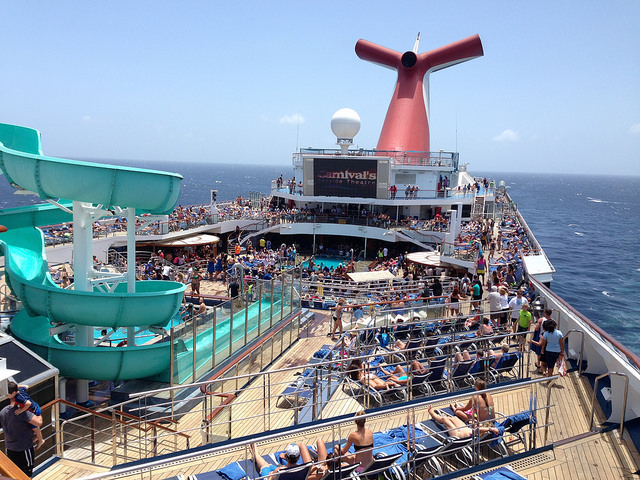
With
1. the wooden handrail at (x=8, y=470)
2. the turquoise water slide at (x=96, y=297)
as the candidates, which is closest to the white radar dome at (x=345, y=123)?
the turquoise water slide at (x=96, y=297)

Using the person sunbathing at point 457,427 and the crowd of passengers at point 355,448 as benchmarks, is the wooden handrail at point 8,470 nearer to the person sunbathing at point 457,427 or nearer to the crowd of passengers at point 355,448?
the crowd of passengers at point 355,448

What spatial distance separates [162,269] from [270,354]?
9337 millimetres

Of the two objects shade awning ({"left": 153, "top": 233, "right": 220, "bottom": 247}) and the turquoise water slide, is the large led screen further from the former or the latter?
the turquoise water slide

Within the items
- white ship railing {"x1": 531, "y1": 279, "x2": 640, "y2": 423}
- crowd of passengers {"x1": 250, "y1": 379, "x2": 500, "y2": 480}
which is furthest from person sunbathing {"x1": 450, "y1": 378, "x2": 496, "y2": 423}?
white ship railing {"x1": 531, "y1": 279, "x2": 640, "y2": 423}

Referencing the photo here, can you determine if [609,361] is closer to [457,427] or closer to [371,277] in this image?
[457,427]

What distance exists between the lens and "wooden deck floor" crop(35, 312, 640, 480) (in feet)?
19.1

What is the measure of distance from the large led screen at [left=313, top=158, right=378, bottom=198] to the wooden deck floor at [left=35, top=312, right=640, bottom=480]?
21.8 m

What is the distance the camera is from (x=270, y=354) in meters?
11.9

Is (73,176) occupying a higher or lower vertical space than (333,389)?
higher

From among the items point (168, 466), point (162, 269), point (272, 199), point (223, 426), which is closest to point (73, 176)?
point (223, 426)

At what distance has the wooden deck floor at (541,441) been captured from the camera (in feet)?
19.1

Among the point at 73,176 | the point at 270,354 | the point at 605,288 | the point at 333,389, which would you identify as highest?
the point at 73,176

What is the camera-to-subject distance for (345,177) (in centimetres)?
3005

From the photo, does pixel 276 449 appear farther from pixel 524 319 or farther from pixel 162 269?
pixel 162 269
